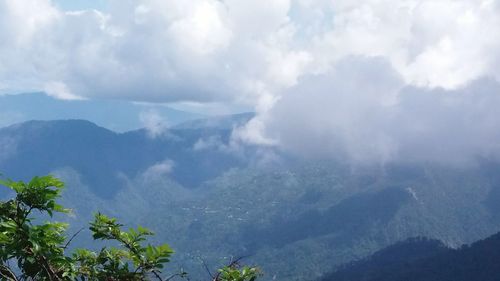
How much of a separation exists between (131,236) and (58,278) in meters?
2.56

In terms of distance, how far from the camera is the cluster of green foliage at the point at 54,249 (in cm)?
1256

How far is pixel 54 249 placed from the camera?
13.3 m

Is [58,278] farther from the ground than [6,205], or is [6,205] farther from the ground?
[6,205]

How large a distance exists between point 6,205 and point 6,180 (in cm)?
94

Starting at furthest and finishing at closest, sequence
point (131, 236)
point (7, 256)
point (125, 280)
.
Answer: point (131, 236) < point (125, 280) < point (7, 256)

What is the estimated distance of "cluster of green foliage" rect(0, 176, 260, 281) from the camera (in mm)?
12562

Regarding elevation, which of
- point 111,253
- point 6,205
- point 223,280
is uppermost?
point 6,205

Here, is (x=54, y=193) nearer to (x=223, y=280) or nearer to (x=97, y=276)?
(x=97, y=276)

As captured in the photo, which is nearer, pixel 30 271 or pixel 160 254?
pixel 30 271

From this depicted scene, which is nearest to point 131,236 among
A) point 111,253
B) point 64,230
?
point 111,253

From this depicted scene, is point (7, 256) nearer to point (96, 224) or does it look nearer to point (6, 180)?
point (6, 180)

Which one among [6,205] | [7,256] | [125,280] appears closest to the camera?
[7,256]

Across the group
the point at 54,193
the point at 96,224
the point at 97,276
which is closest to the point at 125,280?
the point at 97,276

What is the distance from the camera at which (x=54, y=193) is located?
12859 mm
